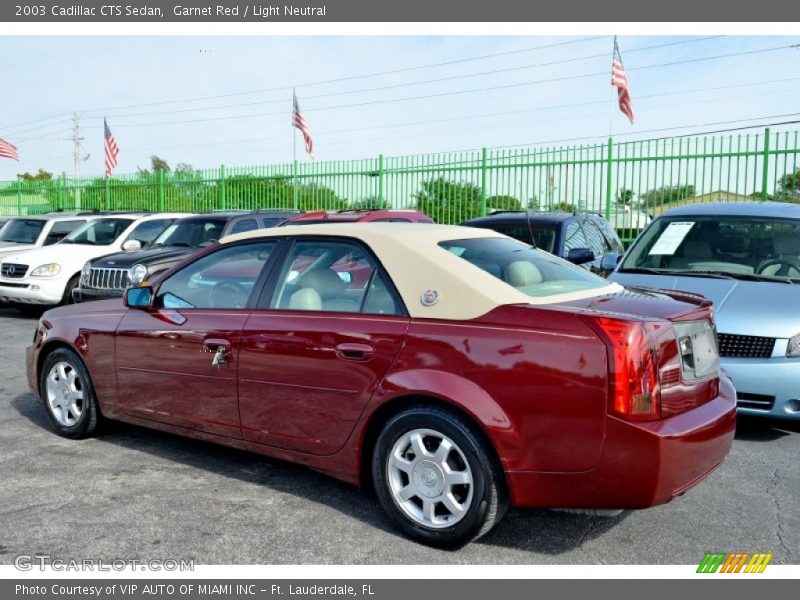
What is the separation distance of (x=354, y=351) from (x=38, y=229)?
41.5 feet

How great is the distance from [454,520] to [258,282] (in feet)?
5.82

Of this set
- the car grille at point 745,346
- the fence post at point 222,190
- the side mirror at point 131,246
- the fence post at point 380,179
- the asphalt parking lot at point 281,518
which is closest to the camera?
the asphalt parking lot at point 281,518

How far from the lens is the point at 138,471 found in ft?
15.6

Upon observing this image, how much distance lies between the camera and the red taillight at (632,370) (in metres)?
3.20

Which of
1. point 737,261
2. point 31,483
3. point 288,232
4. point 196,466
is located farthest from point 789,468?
point 31,483

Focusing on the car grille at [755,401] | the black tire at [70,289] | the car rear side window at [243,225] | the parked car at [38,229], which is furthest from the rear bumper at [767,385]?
the parked car at [38,229]

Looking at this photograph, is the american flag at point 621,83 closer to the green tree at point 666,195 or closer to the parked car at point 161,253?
the green tree at point 666,195

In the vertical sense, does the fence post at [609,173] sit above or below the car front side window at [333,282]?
above

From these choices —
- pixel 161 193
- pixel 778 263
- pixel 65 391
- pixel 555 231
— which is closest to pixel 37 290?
pixel 65 391

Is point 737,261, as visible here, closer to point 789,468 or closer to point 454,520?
point 789,468

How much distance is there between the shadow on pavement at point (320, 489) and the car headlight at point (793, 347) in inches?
79.1

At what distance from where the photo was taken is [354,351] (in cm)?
383

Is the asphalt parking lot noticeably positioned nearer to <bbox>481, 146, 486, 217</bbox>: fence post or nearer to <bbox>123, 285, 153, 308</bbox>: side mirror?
<bbox>123, 285, 153, 308</bbox>: side mirror

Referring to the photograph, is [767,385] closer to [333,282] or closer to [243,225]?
[333,282]
